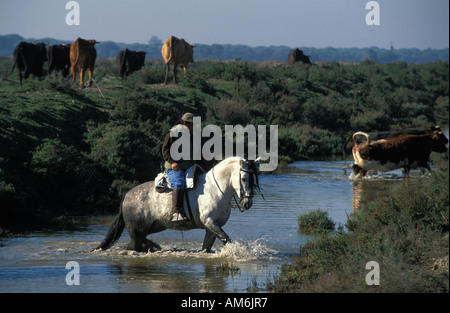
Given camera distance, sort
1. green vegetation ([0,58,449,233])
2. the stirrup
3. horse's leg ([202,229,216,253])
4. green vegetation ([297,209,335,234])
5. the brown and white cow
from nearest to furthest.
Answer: the stirrup
horse's leg ([202,229,216,253])
green vegetation ([297,209,335,234])
green vegetation ([0,58,449,233])
the brown and white cow

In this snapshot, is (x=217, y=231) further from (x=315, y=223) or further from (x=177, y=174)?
(x=315, y=223)

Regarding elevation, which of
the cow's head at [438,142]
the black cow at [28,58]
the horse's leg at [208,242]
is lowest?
the horse's leg at [208,242]

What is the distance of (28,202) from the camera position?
582 inches

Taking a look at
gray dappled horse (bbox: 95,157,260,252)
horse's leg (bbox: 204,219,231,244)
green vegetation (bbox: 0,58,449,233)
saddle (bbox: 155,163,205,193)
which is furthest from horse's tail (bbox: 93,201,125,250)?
green vegetation (bbox: 0,58,449,233)

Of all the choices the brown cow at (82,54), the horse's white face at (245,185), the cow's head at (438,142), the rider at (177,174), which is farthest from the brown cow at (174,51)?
the horse's white face at (245,185)

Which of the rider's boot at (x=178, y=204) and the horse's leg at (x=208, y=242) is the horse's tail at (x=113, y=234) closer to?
the rider's boot at (x=178, y=204)

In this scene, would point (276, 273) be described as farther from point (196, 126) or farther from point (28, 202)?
point (196, 126)

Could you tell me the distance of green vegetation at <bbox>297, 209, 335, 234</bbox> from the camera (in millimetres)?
14000

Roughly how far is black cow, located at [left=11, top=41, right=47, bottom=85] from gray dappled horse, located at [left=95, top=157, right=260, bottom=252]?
2024 centimetres

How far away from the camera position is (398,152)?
20.7 metres

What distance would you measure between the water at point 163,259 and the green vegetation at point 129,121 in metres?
2.10

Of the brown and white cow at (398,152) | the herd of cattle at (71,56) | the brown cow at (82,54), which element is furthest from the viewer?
the herd of cattle at (71,56)

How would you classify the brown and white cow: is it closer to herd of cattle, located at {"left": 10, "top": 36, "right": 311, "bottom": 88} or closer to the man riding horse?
the man riding horse

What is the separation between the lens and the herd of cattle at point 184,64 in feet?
67.9
